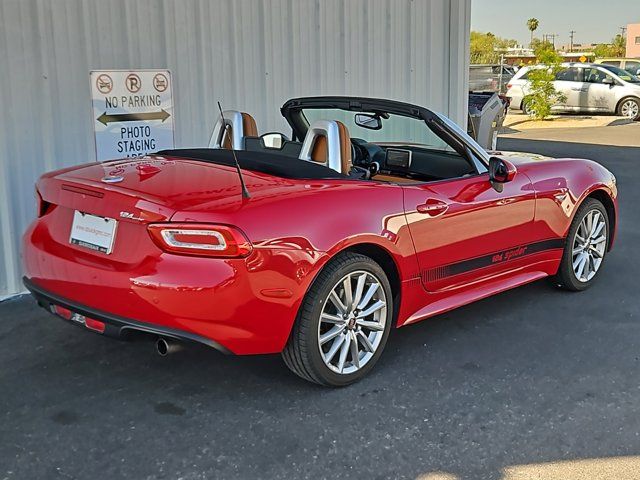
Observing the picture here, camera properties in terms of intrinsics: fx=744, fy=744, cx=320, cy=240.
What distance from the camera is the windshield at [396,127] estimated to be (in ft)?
16.1

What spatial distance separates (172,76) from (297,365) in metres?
3.60

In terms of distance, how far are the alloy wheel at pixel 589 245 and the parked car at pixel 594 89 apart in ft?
58.5

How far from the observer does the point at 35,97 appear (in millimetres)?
5457

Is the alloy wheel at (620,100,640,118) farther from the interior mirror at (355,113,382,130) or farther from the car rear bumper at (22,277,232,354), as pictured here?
the car rear bumper at (22,277,232,354)

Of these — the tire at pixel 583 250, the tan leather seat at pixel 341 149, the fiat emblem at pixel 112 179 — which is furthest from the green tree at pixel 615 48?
the fiat emblem at pixel 112 179

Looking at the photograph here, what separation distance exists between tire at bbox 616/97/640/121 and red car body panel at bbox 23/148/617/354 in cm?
1950

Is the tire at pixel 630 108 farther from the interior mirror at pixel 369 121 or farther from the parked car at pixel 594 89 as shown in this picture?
the interior mirror at pixel 369 121

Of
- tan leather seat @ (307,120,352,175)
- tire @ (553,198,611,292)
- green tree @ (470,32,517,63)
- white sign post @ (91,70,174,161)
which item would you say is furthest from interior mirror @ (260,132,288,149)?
green tree @ (470,32,517,63)

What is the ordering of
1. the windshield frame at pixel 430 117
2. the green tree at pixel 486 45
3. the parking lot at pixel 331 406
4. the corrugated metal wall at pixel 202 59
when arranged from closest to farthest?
1. the parking lot at pixel 331 406
2. the windshield frame at pixel 430 117
3. the corrugated metal wall at pixel 202 59
4. the green tree at pixel 486 45

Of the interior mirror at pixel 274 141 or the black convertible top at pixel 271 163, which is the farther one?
the interior mirror at pixel 274 141

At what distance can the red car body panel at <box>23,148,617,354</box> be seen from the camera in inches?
131

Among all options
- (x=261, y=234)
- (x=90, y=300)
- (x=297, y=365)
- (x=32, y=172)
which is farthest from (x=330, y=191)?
(x=32, y=172)

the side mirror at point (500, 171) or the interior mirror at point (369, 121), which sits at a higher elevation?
Result: the interior mirror at point (369, 121)

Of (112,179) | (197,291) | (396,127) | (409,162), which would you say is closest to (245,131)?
(409,162)
